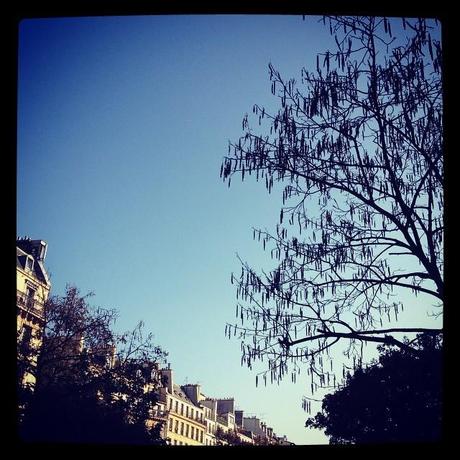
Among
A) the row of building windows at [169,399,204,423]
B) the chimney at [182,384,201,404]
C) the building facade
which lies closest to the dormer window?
the building facade

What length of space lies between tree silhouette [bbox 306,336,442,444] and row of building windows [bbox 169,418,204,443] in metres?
31.9

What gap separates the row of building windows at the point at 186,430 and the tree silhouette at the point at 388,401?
31.9 meters

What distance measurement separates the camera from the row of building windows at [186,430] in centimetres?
3588

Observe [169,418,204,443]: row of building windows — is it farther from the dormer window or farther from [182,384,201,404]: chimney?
the dormer window

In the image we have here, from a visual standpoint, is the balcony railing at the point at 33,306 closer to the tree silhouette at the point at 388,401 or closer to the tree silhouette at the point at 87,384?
the tree silhouette at the point at 87,384

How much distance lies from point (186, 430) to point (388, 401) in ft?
123

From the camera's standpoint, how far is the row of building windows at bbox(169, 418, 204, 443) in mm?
35875

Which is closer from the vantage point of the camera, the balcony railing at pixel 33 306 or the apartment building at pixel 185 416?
the balcony railing at pixel 33 306

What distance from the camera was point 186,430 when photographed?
3866 centimetres

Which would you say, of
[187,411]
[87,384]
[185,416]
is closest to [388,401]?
[87,384]

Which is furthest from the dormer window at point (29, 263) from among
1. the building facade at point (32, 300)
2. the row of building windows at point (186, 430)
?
the row of building windows at point (186, 430)

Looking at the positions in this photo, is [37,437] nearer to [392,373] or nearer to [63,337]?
[392,373]

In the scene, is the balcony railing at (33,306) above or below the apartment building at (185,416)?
above

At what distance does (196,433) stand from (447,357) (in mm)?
43217
